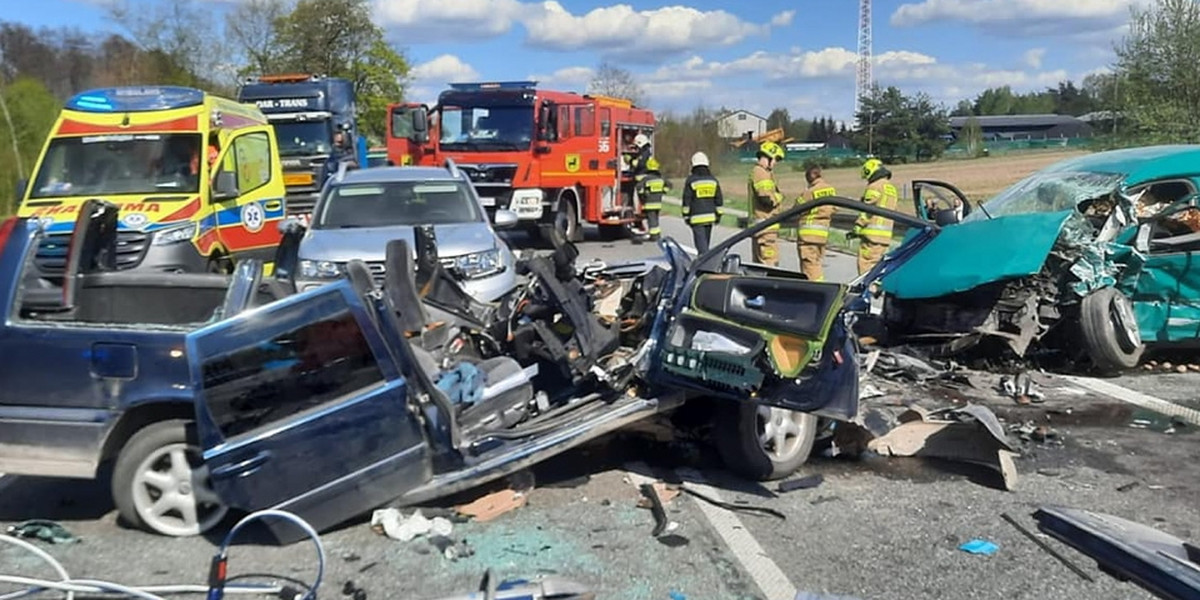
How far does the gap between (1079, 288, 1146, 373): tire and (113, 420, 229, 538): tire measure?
6.56 m

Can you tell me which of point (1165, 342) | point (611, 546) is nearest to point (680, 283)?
point (611, 546)

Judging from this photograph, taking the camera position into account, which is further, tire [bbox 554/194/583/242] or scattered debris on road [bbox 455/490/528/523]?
tire [bbox 554/194/583/242]

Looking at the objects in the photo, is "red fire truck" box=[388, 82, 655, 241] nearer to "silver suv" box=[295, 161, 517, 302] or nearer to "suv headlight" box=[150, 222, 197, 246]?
"silver suv" box=[295, 161, 517, 302]

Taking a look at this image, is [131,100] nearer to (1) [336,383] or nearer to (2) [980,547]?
(1) [336,383]

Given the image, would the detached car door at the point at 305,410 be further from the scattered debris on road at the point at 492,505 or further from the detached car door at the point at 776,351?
the detached car door at the point at 776,351

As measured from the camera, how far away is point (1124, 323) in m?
8.48

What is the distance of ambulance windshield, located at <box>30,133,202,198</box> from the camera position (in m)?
11.3

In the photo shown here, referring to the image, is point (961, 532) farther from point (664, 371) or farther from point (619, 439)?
point (619, 439)

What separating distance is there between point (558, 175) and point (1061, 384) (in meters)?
10.9

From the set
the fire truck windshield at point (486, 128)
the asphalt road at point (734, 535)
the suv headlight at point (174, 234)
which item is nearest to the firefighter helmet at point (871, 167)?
the asphalt road at point (734, 535)

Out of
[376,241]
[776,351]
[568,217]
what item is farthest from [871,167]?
[568,217]

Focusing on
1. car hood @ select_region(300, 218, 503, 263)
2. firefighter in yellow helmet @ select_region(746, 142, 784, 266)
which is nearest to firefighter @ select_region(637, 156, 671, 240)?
firefighter in yellow helmet @ select_region(746, 142, 784, 266)

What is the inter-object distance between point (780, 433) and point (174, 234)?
23.7 ft

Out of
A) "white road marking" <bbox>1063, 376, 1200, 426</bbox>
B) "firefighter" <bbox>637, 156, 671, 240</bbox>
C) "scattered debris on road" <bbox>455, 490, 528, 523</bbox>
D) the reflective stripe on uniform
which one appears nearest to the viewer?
"scattered debris on road" <bbox>455, 490, 528, 523</bbox>
